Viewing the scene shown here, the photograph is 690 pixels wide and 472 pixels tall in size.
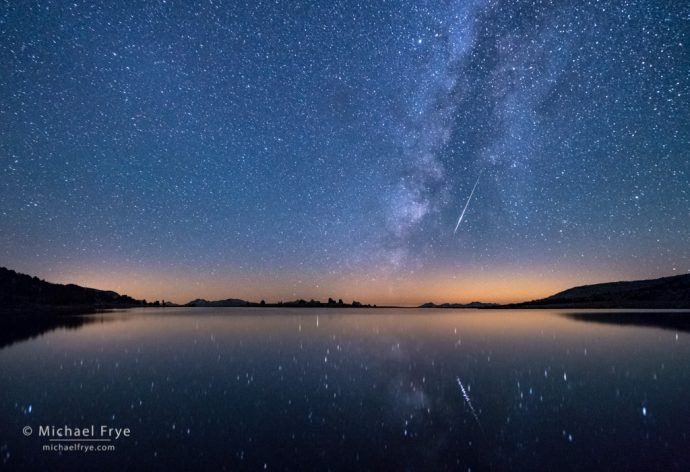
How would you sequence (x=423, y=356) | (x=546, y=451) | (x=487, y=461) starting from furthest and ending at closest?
(x=423, y=356)
(x=546, y=451)
(x=487, y=461)

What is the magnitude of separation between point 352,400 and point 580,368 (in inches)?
523

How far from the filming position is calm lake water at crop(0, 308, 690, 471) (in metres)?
8.77

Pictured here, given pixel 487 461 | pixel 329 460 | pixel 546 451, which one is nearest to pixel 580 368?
pixel 546 451

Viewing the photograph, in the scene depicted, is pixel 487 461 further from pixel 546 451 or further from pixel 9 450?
pixel 9 450

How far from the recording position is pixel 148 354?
81.6 feet

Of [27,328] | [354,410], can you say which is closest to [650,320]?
[354,410]

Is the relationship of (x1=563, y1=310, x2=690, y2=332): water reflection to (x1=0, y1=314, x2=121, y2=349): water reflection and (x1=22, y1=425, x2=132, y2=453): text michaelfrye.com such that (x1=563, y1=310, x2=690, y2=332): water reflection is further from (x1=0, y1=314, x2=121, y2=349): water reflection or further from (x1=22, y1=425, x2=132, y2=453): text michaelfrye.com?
(x1=0, y1=314, x2=121, y2=349): water reflection

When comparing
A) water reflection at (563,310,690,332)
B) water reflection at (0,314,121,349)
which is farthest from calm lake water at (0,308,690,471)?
water reflection at (563,310,690,332)

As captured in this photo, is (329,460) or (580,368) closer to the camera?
(329,460)

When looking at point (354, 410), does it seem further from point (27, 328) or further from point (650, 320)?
point (650, 320)

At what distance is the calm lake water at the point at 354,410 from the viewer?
877 cm

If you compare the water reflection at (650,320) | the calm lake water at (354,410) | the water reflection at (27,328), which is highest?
the calm lake water at (354,410)

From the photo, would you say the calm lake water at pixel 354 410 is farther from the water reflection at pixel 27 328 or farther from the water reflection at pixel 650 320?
the water reflection at pixel 650 320

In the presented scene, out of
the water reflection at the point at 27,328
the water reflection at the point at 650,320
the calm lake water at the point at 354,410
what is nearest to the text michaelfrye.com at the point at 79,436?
the calm lake water at the point at 354,410
